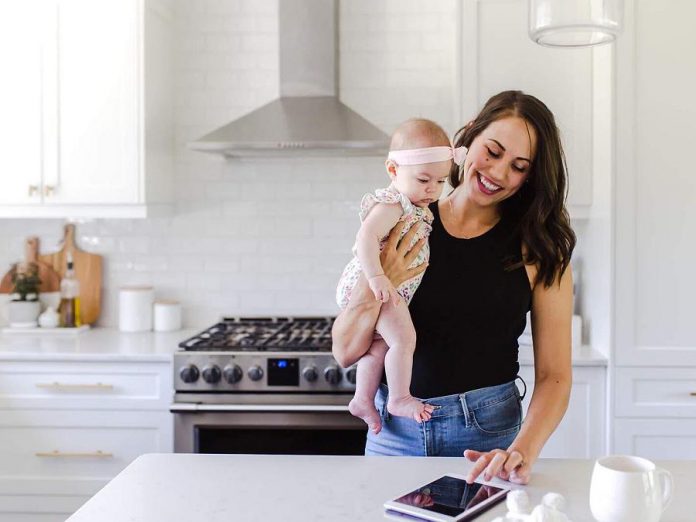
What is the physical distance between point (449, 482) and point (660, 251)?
1.93 meters

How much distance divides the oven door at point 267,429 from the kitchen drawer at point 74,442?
11 cm

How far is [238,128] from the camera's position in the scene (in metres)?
3.41

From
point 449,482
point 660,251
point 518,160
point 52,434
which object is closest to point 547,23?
point 518,160

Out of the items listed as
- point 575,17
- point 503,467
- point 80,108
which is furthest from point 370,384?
point 80,108

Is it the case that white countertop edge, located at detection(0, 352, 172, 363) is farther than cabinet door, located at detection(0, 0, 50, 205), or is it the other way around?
cabinet door, located at detection(0, 0, 50, 205)

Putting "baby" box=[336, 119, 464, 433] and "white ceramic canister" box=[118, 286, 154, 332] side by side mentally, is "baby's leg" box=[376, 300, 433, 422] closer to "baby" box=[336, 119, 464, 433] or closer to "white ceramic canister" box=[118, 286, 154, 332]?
"baby" box=[336, 119, 464, 433]

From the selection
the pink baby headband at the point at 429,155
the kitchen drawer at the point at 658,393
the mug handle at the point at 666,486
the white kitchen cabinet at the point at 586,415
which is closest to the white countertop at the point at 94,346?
the white kitchen cabinet at the point at 586,415

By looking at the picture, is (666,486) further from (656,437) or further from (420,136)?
(656,437)

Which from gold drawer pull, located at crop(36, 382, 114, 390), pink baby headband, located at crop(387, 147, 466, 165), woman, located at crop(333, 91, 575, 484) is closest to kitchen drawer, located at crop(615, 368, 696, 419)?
woman, located at crop(333, 91, 575, 484)

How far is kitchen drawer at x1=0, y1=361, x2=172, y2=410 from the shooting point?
10.5ft

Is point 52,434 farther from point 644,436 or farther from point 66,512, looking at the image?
point 644,436

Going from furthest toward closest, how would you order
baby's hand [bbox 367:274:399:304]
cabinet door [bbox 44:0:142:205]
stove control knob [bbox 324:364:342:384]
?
1. cabinet door [bbox 44:0:142:205]
2. stove control knob [bbox 324:364:342:384]
3. baby's hand [bbox 367:274:399:304]

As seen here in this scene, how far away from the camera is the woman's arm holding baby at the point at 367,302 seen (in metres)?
1.91

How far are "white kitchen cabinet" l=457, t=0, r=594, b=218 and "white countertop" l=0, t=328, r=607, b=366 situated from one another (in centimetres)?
73
